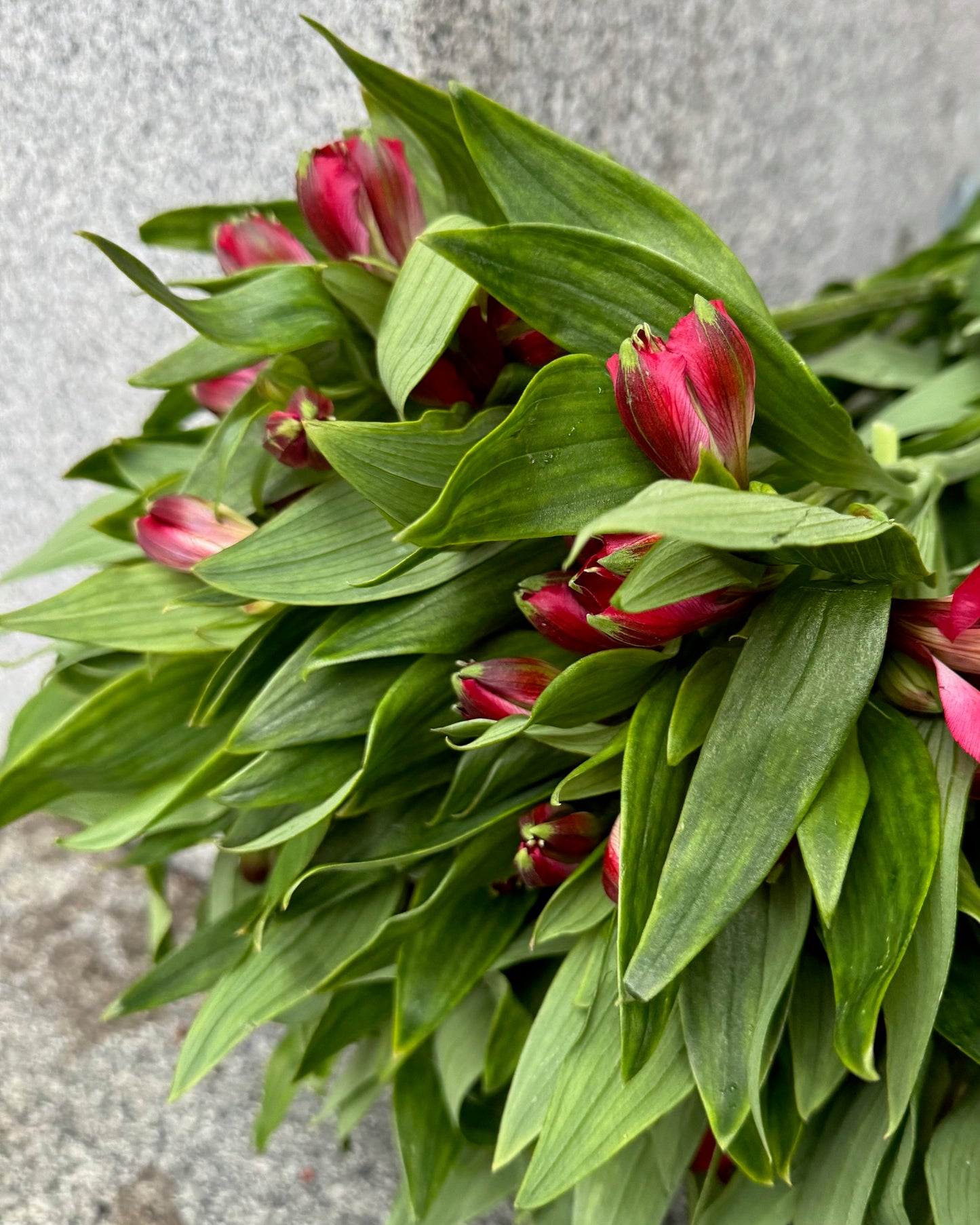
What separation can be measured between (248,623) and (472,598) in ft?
0.31

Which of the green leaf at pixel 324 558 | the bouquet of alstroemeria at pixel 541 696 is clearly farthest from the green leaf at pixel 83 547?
the green leaf at pixel 324 558

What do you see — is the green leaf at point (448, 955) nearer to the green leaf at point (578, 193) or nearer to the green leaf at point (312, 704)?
the green leaf at point (312, 704)

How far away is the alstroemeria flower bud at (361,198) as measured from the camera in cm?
36

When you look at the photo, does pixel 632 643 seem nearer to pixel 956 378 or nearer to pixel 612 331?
pixel 612 331

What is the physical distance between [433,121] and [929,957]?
34 centimetres

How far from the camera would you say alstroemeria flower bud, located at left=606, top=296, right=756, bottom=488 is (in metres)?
0.27

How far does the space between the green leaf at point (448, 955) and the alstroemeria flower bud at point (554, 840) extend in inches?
2.1

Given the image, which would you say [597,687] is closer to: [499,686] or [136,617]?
[499,686]

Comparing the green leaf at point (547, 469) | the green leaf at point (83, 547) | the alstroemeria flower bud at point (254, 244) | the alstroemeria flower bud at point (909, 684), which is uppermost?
the alstroemeria flower bud at point (254, 244)

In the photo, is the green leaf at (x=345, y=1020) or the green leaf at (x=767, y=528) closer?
the green leaf at (x=767, y=528)

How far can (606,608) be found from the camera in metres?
0.30

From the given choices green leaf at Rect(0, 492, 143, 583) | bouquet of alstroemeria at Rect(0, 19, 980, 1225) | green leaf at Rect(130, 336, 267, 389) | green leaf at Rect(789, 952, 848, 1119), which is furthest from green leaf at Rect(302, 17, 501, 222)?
green leaf at Rect(789, 952, 848, 1119)

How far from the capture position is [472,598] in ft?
1.14

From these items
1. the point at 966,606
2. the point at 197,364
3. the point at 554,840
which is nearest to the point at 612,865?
the point at 554,840
